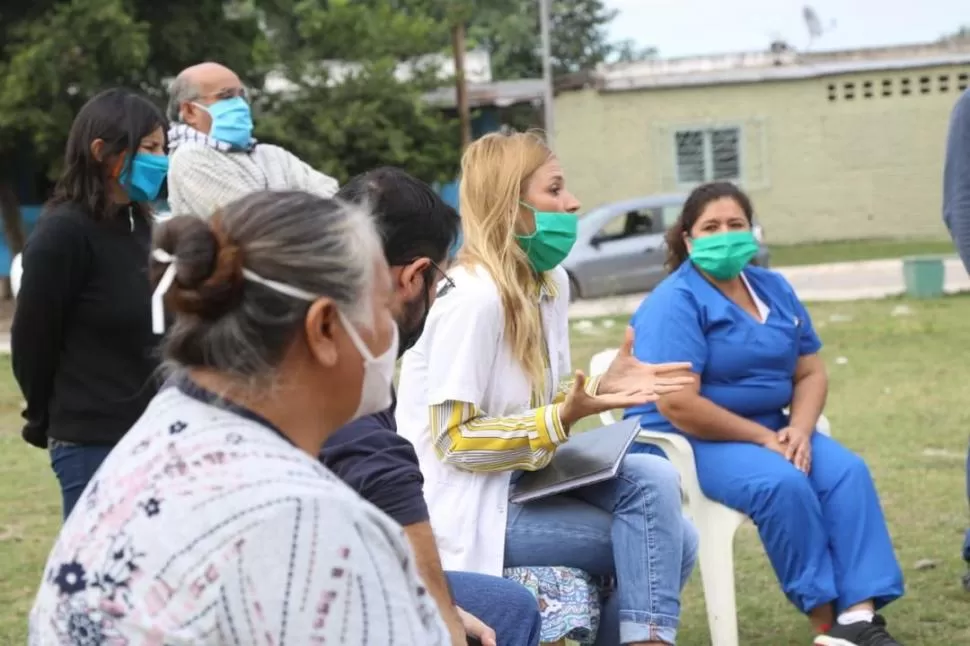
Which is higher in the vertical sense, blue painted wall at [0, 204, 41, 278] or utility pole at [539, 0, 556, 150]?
utility pole at [539, 0, 556, 150]

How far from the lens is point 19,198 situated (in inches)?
969

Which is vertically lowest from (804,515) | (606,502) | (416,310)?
(804,515)

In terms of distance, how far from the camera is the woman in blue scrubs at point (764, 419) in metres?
4.39

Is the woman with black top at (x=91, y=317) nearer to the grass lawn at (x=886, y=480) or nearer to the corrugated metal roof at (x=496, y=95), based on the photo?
the grass lawn at (x=886, y=480)

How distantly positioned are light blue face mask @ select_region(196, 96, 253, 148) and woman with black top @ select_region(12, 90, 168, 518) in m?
0.94

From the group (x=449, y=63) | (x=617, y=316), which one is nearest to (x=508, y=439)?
(x=617, y=316)

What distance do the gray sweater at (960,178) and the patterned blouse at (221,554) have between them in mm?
3652

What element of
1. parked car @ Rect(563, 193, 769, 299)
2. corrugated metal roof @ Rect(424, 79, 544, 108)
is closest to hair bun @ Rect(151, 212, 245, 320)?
parked car @ Rect(563, 193, 769, 299)

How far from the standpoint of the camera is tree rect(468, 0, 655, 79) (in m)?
42.5

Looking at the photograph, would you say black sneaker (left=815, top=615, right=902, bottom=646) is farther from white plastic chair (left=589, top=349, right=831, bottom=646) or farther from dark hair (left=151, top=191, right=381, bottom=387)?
dark hair (left=151, top=191, right=381, bottom=387)

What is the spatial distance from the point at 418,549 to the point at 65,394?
1.55 m

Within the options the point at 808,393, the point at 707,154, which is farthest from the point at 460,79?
the point at 808,393

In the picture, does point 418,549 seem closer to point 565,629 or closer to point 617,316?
point 565,629

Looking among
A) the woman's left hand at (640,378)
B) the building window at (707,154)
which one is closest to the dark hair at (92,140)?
the woman's left hand at (640,378)
